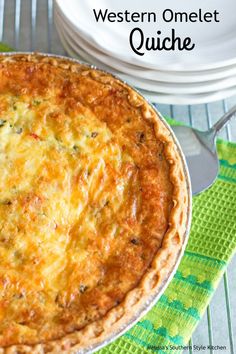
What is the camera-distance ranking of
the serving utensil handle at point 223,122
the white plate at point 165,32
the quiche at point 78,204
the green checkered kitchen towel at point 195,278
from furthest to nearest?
the serving utensil handle at point 223,122 → the white plate at point 165,32 → the green checkered kitchen towel at point 195,278 → the quiche at point 78,204

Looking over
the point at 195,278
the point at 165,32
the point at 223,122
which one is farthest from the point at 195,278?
the point at 165,32

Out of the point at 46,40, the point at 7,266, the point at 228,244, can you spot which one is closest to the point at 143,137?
the point at 228,244

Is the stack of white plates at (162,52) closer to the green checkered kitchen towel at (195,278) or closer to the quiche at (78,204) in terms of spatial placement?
the quiche at (78,204)

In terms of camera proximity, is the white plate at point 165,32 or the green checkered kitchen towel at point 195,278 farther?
the white plate at point 165,32

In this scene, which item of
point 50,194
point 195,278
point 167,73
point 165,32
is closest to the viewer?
point 50,194

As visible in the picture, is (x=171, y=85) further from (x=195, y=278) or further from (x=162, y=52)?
(x=195, y=278)

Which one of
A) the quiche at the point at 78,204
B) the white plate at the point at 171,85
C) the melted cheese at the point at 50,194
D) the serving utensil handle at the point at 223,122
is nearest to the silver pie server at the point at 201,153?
the serving utensil handle at the point at 223,122

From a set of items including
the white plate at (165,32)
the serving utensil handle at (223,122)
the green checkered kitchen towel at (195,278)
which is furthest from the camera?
the serving utensil handle at (223,122)
